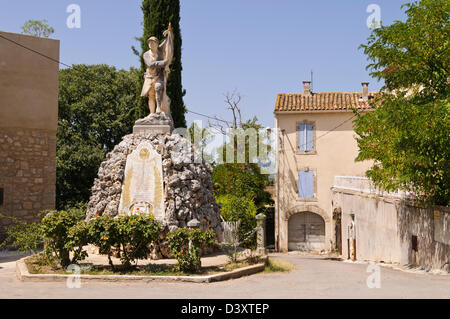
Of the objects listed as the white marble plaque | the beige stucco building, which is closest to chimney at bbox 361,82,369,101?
the beige stucco building

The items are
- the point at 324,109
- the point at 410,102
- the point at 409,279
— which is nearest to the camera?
the point at 409,279

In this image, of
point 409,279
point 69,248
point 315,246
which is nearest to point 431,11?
point 409,279

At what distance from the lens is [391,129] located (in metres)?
12.0

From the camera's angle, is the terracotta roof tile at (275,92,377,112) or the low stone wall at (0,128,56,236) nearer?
the low stone wall at (0,128,56,236)

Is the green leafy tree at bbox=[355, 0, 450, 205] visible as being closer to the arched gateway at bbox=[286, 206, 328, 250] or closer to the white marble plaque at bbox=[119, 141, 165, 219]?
the white marble plaque at bbox=[119, 141, 165, 219]

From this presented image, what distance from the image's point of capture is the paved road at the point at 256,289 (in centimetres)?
799

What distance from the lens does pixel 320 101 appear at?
2792 cm

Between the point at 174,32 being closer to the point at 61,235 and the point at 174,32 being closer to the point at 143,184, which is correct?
the point at 143,184

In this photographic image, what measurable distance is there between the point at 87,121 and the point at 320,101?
14135 mm

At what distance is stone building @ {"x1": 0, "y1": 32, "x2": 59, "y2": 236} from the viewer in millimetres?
17047

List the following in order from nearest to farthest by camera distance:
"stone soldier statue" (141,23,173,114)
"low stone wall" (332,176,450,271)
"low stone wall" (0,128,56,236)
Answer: "low stone wall" (332,176,450,271), "stone soldier statue" (141,23,173,114), "low stone wall" (0,128,56,236)

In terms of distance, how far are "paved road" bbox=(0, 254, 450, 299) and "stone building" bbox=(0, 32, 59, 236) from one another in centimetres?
746

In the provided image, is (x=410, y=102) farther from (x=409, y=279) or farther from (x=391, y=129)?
(x=409, y=279)

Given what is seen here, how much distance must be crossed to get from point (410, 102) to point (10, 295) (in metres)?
10.9
